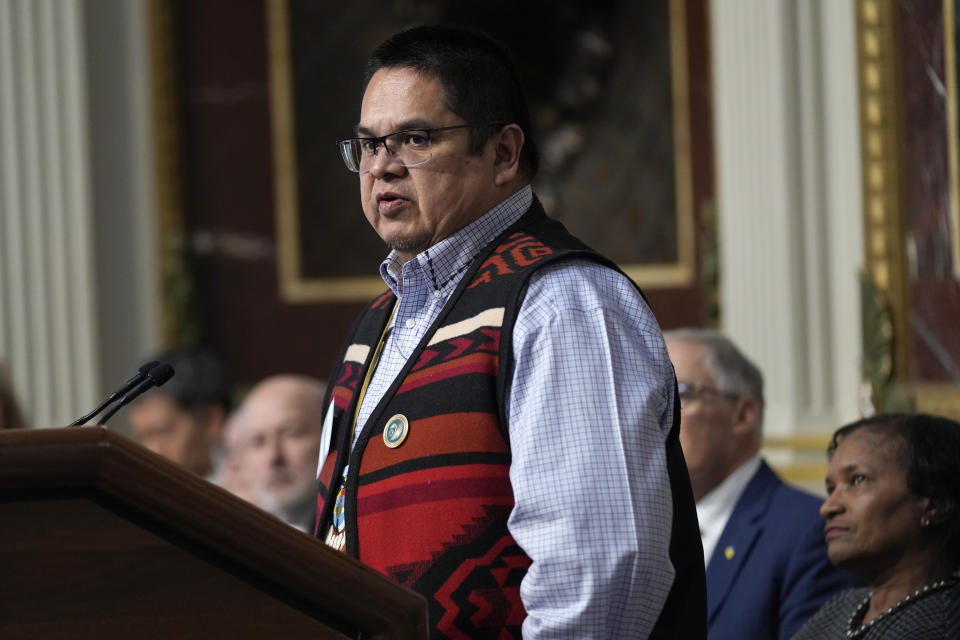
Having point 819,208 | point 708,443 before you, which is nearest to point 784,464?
point 819,208

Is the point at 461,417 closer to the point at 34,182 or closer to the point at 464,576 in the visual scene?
the point at 464,576

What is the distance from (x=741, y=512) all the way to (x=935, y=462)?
695mm

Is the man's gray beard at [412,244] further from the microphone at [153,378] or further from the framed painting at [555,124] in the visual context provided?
the framed painting at [555,124]

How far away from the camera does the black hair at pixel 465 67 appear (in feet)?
6.43

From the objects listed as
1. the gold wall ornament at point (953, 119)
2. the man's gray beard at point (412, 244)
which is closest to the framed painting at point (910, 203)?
the gold wall ornament at point (953, 119)

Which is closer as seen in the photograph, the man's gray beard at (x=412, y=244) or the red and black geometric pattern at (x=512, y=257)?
the red and black geometric pattern at (x=512, y=257)

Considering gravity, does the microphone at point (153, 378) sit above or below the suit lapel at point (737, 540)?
above

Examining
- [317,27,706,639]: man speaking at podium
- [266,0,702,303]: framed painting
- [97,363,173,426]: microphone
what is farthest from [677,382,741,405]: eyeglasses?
[266,0,702,303]: framed painting

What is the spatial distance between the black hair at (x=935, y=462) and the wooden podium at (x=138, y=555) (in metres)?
1.54

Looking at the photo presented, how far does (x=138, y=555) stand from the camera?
1370 millimetres

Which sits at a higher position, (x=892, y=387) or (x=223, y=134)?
(x=223, y=134)

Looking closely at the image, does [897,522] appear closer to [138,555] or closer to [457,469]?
[457,469]

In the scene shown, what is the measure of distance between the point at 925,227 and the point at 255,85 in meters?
3.72

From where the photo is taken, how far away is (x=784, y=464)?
4.91 meters
